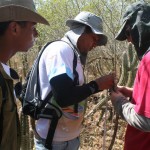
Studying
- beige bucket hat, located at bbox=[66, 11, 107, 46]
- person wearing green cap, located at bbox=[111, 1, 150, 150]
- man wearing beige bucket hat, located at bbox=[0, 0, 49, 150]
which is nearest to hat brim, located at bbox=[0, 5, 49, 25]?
man wearing beige bucket hat, located at bbox=[0, 0, 49, 150]

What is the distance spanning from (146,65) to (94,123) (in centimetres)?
658

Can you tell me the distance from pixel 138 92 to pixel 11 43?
0.93 meters

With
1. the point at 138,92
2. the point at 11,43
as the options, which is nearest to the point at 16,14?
the point at 11,43

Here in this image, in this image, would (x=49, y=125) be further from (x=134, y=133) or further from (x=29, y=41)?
(x=29, y=41)

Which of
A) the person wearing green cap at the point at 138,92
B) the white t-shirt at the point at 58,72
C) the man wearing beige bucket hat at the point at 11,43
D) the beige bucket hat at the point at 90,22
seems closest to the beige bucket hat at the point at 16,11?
the man wearing beige bucket hat at the point at 11,43

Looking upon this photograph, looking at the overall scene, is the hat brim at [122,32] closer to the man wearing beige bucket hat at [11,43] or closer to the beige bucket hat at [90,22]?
the beige bucket hat at [90,22]

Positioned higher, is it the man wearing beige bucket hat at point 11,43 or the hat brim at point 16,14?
the hat brim at point 16,14

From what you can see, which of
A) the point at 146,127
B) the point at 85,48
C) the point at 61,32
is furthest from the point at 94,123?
the point at 146,127

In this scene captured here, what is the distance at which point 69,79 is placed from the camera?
263 cm

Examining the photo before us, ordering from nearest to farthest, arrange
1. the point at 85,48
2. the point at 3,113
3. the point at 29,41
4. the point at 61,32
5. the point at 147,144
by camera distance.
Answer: the point at 3,113 → the point at 29,41 → the point at 147,144 → the point at 85,48 → the point at 61,32

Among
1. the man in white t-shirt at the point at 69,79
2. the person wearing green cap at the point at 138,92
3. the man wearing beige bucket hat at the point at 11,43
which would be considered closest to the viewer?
the man wearing beige bucket hat at the point at 11,43

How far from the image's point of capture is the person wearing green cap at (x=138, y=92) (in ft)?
7.22

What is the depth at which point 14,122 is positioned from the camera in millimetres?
1991

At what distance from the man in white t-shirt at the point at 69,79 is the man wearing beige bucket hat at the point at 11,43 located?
1.89ft
